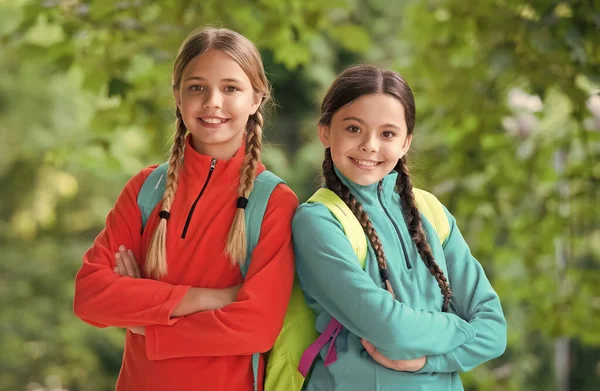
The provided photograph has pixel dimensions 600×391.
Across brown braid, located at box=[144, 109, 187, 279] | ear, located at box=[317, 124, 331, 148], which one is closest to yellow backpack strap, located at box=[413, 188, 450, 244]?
ear, located at box=[317, 124, 331, 148]

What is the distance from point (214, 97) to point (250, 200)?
226 mm

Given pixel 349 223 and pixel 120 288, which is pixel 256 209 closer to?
pixel 349 223

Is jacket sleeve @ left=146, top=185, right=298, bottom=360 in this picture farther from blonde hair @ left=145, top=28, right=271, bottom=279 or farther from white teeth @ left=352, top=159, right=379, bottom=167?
white teeth @ left=352, top=159, right=379, bottom=167

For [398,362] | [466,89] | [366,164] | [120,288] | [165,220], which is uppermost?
[466,89]

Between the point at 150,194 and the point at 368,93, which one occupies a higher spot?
the point at 368,93

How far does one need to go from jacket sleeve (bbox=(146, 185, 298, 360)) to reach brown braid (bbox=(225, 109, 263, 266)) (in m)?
0.04

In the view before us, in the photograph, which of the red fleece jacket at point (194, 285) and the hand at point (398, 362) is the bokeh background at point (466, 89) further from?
the hand at point (398, 362)

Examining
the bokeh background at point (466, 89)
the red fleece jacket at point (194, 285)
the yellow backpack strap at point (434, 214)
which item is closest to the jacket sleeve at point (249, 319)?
the red fleece jacket at point (194, 285)

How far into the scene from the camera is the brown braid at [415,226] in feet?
5.76

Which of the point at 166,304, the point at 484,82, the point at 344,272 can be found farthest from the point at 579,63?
the point at 166,304

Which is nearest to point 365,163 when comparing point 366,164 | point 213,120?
point 366,164

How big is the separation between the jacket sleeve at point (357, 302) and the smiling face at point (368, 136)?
0.11 m

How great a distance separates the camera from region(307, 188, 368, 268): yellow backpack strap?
171 cm

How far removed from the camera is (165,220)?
176cm
